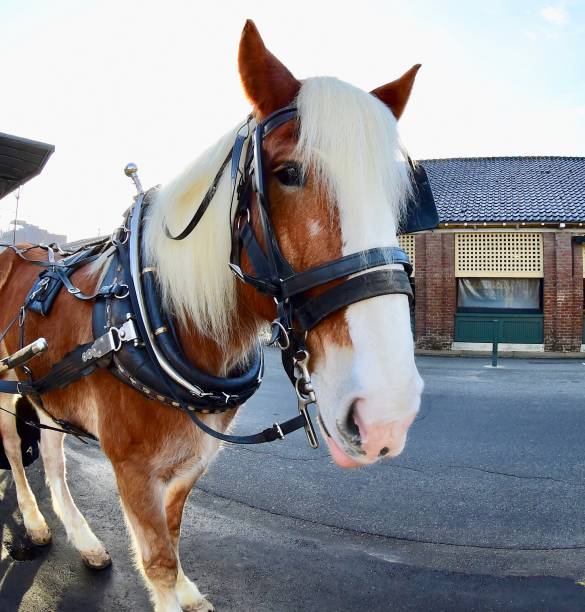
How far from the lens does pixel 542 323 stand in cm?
1692

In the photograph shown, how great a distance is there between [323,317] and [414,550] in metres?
2.62

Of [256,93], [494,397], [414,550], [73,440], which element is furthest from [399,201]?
A: [494,397]

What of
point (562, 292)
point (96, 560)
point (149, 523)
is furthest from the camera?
point (562, 292)

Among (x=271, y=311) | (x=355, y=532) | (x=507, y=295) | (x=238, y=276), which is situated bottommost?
(x=507, y=295)

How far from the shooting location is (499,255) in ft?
57.1

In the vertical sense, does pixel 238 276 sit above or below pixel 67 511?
above

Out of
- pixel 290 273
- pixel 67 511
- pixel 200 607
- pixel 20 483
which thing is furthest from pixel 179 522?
pixel 290 273

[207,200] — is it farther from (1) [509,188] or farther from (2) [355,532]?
(1) [509,188]

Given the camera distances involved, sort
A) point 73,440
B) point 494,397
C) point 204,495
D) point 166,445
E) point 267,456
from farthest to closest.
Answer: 1. point 494,397
2. point 73,440
3. point 267,456
4. point 204,495
5. point 166,445

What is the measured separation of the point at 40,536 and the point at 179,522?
57.2 inches

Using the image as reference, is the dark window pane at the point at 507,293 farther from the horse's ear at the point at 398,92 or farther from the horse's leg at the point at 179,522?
the horse's ear at the point at 398,92

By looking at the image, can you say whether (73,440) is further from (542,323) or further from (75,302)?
(542,323)

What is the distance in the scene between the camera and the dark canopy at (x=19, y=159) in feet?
13.1

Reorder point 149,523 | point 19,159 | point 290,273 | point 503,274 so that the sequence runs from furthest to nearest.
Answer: point 503,274 < point 19,159 < point 149,523 < point 290,273
